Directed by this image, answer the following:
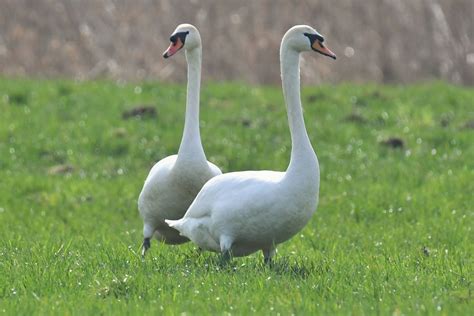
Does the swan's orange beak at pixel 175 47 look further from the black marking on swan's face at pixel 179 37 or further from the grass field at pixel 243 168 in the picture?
the grass field at pixel 243 168

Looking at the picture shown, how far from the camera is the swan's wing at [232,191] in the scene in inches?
300

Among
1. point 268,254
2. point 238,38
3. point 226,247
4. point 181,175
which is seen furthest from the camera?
point 238,38

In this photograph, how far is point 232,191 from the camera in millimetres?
7789

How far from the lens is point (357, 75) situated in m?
19.2

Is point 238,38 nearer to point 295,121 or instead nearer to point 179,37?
point 179,37

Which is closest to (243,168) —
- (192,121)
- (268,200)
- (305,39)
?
(192,121)

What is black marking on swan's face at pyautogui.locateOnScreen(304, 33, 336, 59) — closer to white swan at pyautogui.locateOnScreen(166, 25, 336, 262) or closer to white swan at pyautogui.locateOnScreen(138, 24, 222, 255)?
white swan at pyautogui.locateOnScreen(166, 25, 336, 262)

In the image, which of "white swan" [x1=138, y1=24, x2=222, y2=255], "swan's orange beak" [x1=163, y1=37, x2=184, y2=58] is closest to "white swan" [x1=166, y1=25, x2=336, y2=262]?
"white swan" [x1=138, y1=24, x2=222, y2=255]

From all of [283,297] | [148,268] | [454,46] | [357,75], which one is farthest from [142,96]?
[283,297]

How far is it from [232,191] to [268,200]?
0.37 m

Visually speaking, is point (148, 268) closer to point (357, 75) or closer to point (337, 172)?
point (337, 172)

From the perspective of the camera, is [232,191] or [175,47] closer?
[232,191]

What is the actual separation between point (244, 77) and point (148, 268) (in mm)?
11895

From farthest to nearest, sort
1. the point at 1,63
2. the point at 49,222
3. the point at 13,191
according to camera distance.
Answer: the point at 1,63 < the point at 13,191 < the point at 49,222
